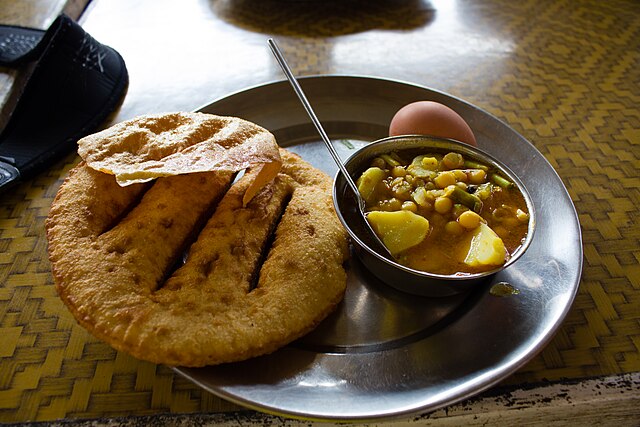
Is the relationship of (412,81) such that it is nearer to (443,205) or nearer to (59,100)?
(443,205)

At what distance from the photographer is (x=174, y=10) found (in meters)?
4.21

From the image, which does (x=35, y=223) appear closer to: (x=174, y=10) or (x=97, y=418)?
(x=97, y=418)

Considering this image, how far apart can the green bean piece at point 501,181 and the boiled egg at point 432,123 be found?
0.34 meters

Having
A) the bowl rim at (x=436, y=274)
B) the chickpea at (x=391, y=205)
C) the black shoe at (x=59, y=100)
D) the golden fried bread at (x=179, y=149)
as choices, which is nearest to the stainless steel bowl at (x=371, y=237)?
the bowl rim at (x=436, y=274)

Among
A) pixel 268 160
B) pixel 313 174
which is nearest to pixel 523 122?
pixel 313 174

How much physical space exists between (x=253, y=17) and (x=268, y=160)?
2.66 metres

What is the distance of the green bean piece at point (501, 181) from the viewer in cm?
199

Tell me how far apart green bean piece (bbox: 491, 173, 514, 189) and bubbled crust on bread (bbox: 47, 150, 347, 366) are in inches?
27.2

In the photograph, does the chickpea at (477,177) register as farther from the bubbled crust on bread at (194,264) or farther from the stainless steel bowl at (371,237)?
the bubbled crust on bread at (194,264)

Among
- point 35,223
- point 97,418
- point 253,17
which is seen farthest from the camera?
point 253,17

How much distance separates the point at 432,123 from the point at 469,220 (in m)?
0.66

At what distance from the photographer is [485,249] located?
1726 mm

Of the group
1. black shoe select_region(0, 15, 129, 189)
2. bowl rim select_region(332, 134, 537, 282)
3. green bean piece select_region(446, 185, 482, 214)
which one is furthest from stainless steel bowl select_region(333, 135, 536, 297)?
black shoe select_region(0, 15, 129, 189)

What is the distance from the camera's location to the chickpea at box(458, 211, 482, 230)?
1.79 m
